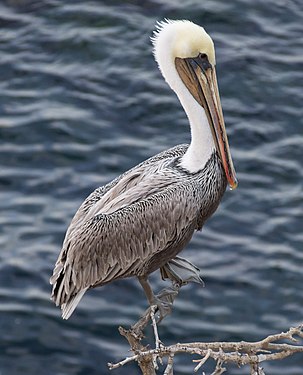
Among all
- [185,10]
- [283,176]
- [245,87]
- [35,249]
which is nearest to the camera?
[35,249]

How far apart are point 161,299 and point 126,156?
716cm

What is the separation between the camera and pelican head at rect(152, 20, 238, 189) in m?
9.93

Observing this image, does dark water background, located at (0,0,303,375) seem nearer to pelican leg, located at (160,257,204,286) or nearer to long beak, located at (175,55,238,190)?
pelican leg, located at (160,257,204,286)

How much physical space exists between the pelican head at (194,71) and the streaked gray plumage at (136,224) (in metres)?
0.20

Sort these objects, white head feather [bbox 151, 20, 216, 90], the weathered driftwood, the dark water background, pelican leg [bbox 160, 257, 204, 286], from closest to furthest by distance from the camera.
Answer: the weathered driftwood
white head feather [bbox 151, 20, 216, 90]
pelican leg [bbox 160, 257, 204, 286]
the dark water background

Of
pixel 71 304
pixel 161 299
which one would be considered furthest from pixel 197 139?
pixel 71 304

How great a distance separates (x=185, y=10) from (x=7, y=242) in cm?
627

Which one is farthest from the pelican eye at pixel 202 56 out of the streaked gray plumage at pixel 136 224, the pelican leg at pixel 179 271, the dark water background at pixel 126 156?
the dark water background at pixel 126 156

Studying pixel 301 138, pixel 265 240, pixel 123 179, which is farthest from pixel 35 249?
pixel 123 179

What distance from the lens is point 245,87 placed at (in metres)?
18.7

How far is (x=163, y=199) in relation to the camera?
1011 cm

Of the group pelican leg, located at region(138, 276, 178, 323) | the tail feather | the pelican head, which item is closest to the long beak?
the pelican head

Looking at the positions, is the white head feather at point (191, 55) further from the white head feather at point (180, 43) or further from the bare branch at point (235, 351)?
the bare branch at point (235, 351)

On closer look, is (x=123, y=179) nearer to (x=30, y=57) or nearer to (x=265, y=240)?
(x=265, y=240)
